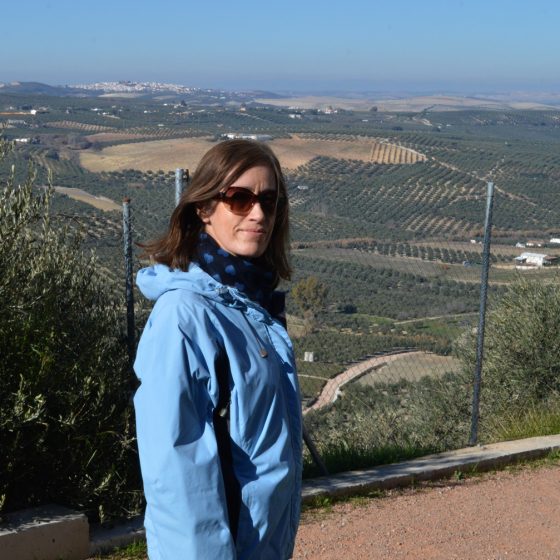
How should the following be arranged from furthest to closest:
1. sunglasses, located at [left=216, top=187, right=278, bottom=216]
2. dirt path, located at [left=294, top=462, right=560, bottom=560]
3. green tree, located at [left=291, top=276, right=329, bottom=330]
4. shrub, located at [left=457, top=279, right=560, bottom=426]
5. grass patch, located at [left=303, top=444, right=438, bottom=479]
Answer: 1. green tree, located at [left=291, top=276, right=329, bottom=330]
2. shrub, located at [left=457, top=279, right=560, bottom=426]
3. grass patch, located at [left=303, top=444, right=438, bottom=479]
4. dirt path, located at [left=294, top=462, right=560, bottom=560]
5. sunglasses, located at [left=216, top=187, right=278, bottom=216]

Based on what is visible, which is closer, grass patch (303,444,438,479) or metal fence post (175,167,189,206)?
metal fence post (175,167,189,206)

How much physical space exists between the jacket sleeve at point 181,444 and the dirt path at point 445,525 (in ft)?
8.39

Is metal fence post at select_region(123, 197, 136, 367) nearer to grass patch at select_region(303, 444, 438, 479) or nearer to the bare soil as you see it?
grass patch at select_region(303, 444, 438, 479)

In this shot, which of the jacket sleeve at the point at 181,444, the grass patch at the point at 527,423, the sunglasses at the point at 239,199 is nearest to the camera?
the jacket sleeve at the point at 181,444

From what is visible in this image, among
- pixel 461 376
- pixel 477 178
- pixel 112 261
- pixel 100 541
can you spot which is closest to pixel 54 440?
pixel 100 541

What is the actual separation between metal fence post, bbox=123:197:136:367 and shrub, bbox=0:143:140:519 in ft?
0.71

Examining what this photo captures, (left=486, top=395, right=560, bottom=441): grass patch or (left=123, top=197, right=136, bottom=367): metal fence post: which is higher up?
(left=123, top=197, right=136, bottom=367): metal fence post

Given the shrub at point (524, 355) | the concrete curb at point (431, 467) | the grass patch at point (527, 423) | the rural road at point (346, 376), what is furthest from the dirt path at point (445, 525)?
the rural road at point (346, 376)

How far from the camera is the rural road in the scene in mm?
12188

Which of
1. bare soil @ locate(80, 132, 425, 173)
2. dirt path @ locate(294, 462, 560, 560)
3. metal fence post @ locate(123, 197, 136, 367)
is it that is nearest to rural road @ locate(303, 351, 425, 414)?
dirt path @ locate(294, 462, 560, 560)

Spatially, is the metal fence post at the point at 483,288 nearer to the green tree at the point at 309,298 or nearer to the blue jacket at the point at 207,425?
the blue jacket at the point at 207,425

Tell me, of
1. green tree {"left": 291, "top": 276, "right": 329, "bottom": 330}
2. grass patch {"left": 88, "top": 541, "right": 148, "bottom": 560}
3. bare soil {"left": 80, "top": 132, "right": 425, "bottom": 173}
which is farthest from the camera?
bare soil {"left": 80, "top": 132, "right": 425, "bottom": 173}

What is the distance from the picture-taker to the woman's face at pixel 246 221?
1.83 metres

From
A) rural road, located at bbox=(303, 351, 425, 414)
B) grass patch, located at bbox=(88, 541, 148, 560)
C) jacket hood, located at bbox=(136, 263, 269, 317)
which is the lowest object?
rural road, located at bbox=(303, 351, 425, 414)
